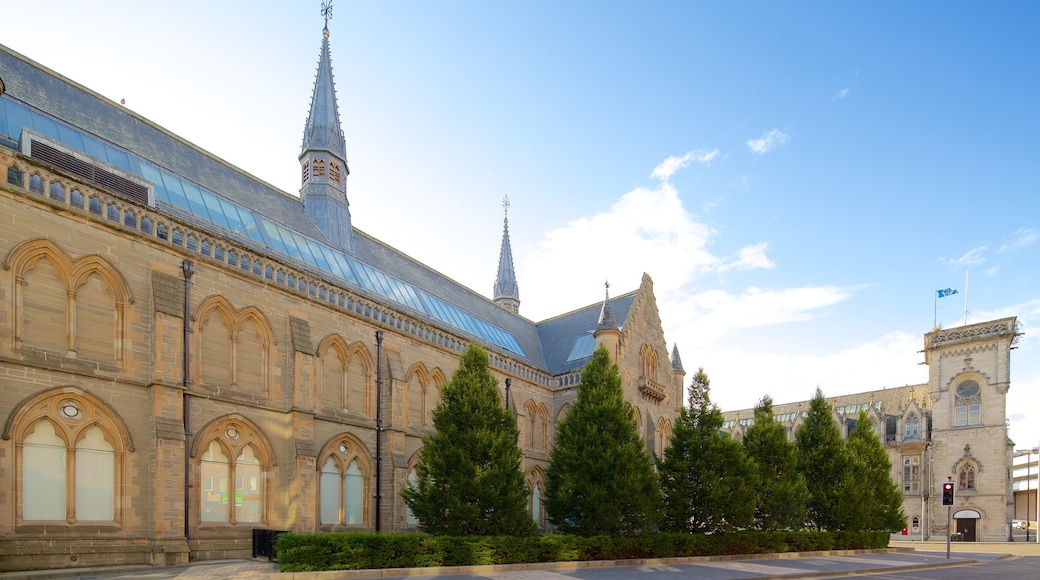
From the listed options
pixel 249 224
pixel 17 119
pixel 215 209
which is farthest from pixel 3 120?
pixel 249 224

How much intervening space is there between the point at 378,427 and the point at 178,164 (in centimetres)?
1324

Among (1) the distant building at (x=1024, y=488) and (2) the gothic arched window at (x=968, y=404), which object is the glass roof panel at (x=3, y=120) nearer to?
(2) the gothic arched window at (x=968, y=404)

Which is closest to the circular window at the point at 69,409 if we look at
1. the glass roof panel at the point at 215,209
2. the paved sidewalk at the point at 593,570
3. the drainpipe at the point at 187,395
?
the drainpipe at the point at 187,395

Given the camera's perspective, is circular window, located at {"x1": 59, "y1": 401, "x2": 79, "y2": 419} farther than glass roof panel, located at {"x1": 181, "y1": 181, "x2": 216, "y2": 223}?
No

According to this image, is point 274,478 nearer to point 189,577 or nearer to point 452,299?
point 189,577

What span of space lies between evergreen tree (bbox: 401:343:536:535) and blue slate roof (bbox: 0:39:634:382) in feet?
33.2

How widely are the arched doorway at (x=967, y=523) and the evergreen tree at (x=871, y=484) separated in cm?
3011

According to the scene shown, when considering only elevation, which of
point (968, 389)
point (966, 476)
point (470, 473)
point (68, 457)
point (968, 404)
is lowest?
point (966, 476)

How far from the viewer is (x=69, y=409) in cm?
1755

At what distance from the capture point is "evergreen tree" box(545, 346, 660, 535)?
24484 mm

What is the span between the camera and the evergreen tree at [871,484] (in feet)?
117

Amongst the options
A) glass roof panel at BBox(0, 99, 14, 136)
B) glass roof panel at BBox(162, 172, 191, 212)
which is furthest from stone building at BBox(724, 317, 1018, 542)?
glass roof panel at BBox(0, 99, 14, 136)

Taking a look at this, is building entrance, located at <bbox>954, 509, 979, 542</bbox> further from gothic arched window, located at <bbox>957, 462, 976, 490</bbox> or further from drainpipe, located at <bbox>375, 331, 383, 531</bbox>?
drainpipe, located at <bbox>375, 331, 383, 531</bbox>

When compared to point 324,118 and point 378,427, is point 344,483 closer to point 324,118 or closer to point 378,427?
point 378,427
